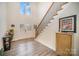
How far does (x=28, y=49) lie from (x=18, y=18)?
2.00 feet

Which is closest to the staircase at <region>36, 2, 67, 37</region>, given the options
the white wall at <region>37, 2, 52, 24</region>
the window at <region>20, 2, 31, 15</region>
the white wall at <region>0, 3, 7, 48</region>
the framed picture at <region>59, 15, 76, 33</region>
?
the white wall at <region>37, 2, 52, 24</region>

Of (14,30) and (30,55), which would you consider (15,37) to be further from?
(30,55)

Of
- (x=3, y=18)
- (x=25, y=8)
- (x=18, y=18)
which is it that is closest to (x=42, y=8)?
(x=25, y=8)

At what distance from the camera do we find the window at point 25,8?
5.71ft

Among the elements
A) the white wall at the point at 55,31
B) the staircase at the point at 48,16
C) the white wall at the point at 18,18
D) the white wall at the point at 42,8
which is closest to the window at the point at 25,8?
the white wall at the point at 18,18

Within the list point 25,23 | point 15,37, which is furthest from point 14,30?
point 25,23

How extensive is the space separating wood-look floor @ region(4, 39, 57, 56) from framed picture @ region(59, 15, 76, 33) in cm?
49

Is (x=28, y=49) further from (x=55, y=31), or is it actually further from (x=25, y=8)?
(x=25, y=8)

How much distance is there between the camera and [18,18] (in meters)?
1.75

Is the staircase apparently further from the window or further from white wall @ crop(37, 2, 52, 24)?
the window

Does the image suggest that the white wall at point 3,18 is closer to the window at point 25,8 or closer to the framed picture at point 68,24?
the window at point 25,8

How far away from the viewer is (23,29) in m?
1.83

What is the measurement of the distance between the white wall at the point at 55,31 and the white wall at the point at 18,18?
26cm

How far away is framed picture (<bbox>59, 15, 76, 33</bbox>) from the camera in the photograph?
171 cm
